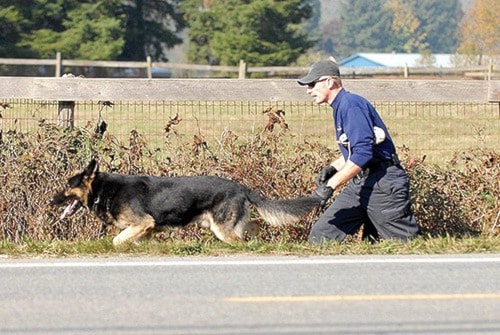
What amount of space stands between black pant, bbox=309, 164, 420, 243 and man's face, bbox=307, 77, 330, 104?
787 mm

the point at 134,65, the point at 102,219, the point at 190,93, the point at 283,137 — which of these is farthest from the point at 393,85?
the point at 134,65

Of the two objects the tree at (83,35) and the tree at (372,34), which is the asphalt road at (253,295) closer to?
the tree at (83,35)

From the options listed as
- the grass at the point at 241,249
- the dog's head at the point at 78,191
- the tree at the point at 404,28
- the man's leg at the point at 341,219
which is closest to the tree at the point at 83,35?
the dog's head at the point at 78,191

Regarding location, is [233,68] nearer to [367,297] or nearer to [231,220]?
[231,220]

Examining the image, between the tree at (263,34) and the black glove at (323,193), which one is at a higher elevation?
the tree at (263,34)

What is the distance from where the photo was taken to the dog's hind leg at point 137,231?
9516mm

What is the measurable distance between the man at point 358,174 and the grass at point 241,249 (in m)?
0.19

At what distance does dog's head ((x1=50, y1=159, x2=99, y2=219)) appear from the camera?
32.3 feet

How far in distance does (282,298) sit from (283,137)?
429cm

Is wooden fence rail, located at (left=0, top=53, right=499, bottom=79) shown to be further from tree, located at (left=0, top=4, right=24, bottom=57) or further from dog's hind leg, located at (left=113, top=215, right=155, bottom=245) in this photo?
dog's hind leg, located at (left=113, top=215, right=155, bottom=245)

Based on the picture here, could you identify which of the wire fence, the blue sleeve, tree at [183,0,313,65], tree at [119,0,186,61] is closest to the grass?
the blue sleeve

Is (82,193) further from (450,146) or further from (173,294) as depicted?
(450,146)

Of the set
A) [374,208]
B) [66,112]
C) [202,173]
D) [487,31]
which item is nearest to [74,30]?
[66,112]

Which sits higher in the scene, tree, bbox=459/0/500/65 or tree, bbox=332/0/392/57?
tree, bbox=332/0/392/57
